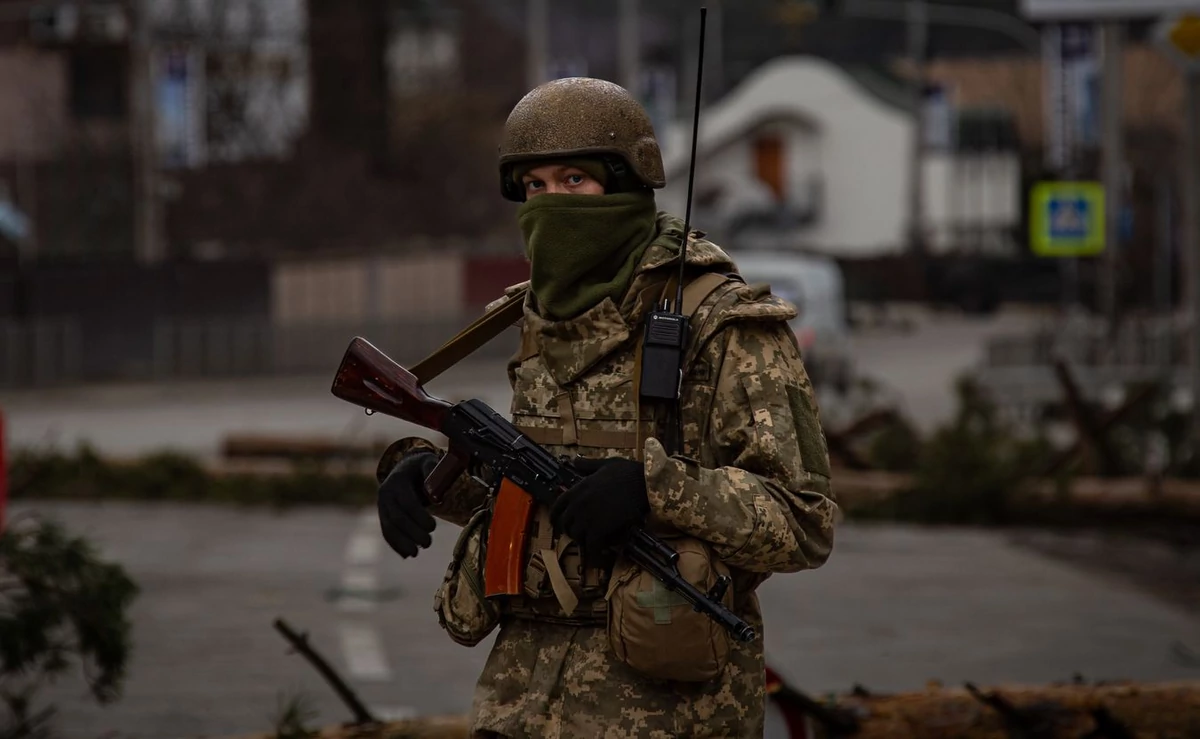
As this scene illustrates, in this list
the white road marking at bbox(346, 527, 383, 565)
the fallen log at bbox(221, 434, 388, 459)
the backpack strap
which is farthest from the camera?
the fallen log at bbox(221, 434, 388, 459)

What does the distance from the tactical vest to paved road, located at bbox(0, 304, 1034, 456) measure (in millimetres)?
10964

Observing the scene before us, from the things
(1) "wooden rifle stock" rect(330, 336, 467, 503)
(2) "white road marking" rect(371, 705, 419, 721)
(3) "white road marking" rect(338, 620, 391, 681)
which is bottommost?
(3) "white road marking" rect(338, 620, 391, 681)

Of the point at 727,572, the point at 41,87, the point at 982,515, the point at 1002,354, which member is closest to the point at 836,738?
the point at 727,572

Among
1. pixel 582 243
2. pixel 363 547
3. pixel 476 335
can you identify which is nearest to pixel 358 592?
pixel 363 547

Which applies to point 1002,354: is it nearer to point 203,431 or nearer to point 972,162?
point 203,431

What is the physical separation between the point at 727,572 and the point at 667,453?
0.22 metres

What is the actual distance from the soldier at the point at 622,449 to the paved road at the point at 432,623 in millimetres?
3789

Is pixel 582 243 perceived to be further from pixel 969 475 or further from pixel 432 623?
pixel 969 475

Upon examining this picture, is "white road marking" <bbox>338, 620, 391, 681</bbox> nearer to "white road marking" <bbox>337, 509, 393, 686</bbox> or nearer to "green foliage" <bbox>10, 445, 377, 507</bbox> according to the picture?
"white road marking" <bbox>337, 509, 393, 686</bbox>

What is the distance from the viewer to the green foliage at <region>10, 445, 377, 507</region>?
13.9m

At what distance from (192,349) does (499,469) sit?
25.9 m

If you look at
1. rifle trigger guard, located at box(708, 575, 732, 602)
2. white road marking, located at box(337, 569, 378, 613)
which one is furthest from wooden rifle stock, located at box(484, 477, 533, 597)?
white road marking, located at box(337, 569, 378, 613)

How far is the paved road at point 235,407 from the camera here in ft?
64.0

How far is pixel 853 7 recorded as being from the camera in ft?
224
